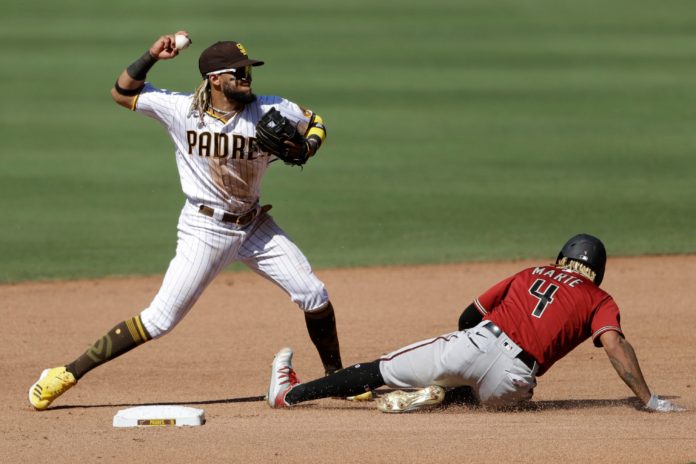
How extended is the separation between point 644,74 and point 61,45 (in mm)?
9363

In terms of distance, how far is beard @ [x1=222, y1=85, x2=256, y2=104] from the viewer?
5.96m

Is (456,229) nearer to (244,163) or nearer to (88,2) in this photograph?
(244,163)

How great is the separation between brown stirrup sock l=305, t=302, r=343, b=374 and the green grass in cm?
369

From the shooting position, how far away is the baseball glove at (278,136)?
18.8ft

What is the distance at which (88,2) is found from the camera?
21359 millimetres

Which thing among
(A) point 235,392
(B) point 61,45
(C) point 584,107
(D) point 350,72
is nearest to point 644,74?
(C) point 584,107

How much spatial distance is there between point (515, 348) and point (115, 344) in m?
2.08

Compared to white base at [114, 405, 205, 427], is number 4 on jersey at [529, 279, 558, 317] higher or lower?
higher

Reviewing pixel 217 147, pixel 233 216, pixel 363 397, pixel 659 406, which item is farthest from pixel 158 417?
pixel 659 406

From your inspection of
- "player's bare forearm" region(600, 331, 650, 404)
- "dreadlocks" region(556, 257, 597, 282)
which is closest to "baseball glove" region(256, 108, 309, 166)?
"dreadlocks" region(556, 257, 597, 282)

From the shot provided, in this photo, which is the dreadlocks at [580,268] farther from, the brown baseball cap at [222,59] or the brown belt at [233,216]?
the brown baseball cap at [222,59]

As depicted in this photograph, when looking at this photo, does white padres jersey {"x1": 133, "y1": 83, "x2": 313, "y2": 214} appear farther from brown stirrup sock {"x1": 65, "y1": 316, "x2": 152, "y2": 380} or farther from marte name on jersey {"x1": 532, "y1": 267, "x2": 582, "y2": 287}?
marte name on jersey {"x1": 532, "y1": 267, "x2": 582, "y2": 287}

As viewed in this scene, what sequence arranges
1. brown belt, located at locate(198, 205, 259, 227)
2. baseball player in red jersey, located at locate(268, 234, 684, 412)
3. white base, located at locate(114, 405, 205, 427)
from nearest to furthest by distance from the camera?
white base, located at locate(114, 405, 205, 427) < baseball player in red jersey, located at locate(268, 234, 684, 412) < brown belt, located at locate(198, 205, 259, 227)

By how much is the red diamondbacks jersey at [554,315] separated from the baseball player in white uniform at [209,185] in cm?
111
